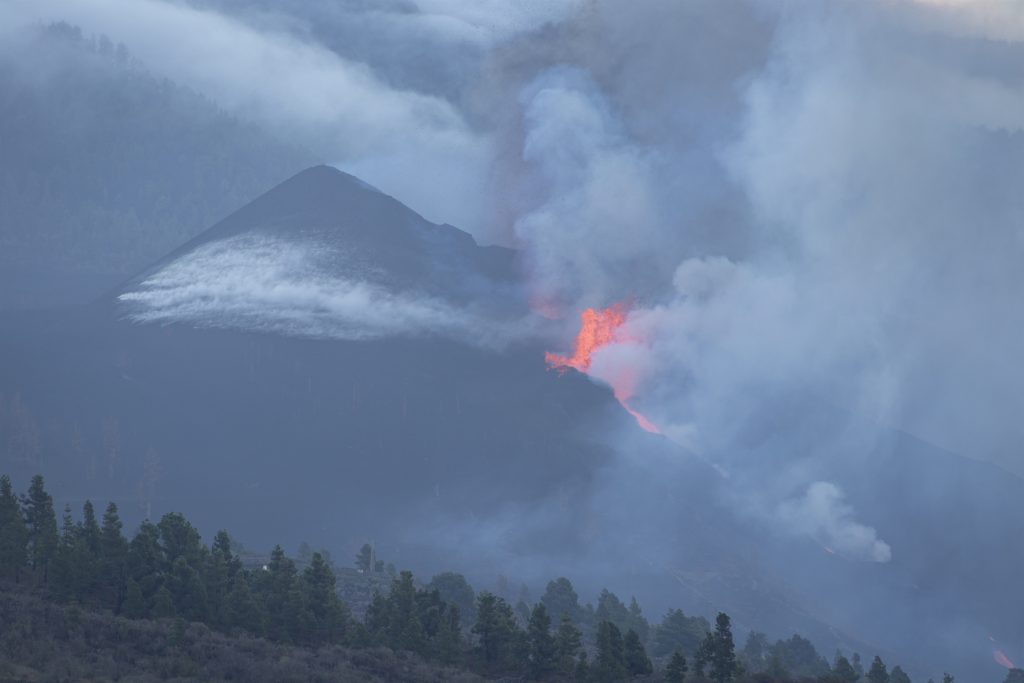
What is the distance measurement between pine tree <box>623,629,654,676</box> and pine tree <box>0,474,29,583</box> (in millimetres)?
36757

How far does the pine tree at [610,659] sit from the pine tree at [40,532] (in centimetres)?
3274

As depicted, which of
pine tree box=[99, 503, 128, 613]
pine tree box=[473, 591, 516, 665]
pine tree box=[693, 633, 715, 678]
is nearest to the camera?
pine tree box=[693, 633, 715, 678]

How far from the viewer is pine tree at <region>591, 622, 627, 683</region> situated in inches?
3004

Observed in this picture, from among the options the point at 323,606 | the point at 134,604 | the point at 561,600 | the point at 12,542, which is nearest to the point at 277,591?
the point at 323,606

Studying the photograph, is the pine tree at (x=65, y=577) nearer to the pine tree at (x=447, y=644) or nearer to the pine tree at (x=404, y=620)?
the pine tree at (x=404, y=620)

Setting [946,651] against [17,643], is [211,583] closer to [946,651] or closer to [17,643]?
[17,643]

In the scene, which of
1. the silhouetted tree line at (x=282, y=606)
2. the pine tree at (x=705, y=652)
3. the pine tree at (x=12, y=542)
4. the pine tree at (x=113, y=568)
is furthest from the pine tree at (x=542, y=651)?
the pine tree at (x=12, y=542)

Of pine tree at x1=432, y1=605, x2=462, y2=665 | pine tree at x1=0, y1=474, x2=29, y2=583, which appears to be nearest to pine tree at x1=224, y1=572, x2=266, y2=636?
pine tree at x1=432, y1=605, x2=462, y2=665

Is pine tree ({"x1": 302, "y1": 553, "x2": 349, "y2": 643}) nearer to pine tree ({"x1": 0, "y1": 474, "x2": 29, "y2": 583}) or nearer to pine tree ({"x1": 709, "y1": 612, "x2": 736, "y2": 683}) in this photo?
pine tree ({"x1": 0, "y1": 474, "x2": 29, "y2": 583})

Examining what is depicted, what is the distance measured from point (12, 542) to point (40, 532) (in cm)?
281

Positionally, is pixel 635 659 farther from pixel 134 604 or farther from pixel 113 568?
pixel 113 568

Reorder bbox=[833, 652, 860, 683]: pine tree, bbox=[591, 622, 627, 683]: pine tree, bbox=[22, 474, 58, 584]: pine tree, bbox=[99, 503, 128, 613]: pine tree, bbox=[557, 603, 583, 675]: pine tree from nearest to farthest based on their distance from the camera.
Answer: bbox=[591, 622, 627, 683]: pine tree, bbox=[557, 603, 583, 675]: pine tree, bbox=[99, 503, 128, 613]: pine tree, bbox=[22, 474, 58, 584]: pine tree, bbox=[833, 652, 860, 683]: pine tree

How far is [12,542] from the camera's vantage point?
271ft

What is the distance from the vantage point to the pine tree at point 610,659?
76312 mm
